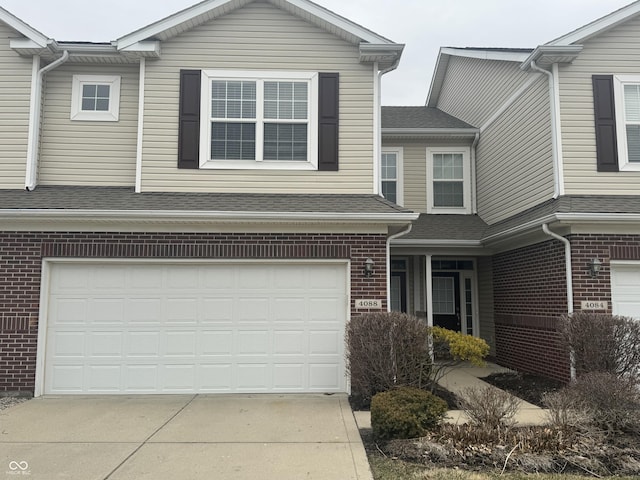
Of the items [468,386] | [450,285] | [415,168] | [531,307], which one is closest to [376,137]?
[415,168]

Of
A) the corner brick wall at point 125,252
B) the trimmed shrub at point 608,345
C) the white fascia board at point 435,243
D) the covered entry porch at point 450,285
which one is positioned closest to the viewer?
the trimmed shrub at point 608,345

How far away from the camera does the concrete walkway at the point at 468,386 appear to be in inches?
259

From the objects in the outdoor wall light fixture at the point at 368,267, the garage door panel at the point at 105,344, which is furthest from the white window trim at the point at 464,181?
the garage door panel at the point at 105,344

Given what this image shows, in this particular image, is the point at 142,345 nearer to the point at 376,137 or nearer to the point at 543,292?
the point at 376,137

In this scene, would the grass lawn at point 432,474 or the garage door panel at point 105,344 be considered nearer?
the grass lawn at point 432,474

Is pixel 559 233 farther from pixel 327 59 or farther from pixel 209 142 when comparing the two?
pixel 209 142

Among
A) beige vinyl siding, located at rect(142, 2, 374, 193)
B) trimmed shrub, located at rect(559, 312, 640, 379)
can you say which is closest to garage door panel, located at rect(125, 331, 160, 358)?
beige vinyl siding, located at rect(142, 2, 374, 193)

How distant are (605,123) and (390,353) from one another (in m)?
6.03

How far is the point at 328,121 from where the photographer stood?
905cm

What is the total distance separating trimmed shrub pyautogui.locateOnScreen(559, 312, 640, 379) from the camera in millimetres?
7203

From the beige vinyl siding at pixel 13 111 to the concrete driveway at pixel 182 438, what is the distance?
13.6ft

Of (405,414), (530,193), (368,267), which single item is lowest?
(405,414)

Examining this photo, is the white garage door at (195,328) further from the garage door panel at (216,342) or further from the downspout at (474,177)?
the downspout at (474,177)

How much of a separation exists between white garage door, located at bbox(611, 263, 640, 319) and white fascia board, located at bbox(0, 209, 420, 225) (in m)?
3.74
